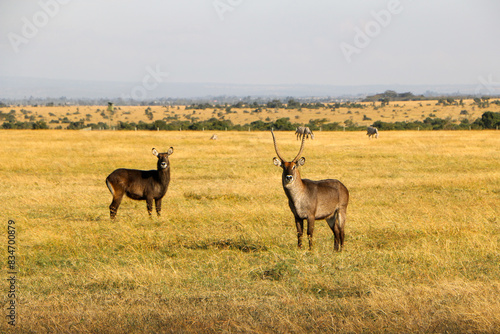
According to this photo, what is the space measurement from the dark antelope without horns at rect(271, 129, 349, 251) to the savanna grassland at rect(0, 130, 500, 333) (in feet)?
1.60

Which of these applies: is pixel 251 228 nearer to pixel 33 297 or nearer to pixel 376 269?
pixel 376 269

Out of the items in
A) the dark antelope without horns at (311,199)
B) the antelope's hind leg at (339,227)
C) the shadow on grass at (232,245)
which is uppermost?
the dark antelope without horns at (311,199)

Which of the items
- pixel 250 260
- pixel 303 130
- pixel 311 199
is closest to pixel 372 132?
pixel 303 130

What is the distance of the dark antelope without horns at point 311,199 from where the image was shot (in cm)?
855

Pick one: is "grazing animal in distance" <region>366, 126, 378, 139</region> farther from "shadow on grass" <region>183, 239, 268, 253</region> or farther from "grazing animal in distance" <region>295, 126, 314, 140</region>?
"shadow on grass" <region>183, 239, 268, 253</region>

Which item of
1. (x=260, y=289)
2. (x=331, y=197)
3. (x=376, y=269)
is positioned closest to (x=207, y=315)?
(x=260, y=289)

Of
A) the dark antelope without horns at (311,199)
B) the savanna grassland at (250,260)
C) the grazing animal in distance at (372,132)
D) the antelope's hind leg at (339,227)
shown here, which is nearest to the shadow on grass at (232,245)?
the savanna grassland at (250,260)

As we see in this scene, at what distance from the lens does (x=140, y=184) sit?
1262 cm

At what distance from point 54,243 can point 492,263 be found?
300 inches

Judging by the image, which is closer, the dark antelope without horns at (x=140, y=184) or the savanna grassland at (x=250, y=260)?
the savanna grassland at (x=250, y=260)

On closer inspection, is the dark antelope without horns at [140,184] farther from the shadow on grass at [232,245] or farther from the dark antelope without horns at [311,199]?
the dark antelope without horns at [311,199]

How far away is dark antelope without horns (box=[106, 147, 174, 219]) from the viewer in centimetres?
1241

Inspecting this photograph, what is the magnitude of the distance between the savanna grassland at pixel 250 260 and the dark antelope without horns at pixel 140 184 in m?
0.50

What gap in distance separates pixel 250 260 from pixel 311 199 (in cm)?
141
